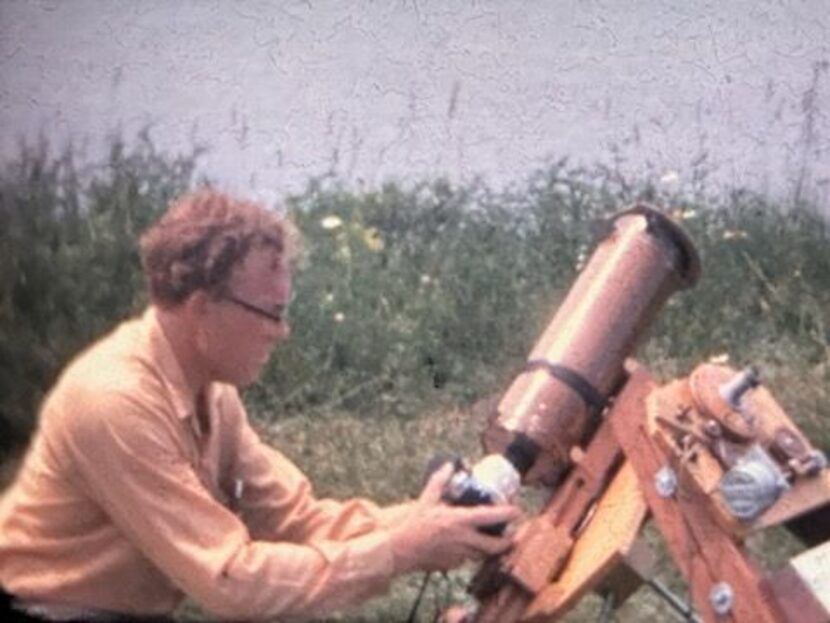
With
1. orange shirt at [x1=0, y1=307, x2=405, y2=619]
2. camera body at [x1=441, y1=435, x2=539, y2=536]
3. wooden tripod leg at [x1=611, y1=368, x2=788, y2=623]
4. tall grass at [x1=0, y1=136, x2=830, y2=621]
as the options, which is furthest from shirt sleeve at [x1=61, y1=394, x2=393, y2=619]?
tall grass at [x1=0, y1=136, x2=830, y2=621]

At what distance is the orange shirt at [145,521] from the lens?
93.4 inches

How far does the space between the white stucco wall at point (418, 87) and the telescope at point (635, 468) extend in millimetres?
1015

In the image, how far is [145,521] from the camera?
2377mm

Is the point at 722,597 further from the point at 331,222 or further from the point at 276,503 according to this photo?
the point at 331,222

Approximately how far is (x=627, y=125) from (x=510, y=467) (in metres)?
1.31

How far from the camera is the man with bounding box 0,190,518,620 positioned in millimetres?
2371

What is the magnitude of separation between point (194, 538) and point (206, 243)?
0.41m

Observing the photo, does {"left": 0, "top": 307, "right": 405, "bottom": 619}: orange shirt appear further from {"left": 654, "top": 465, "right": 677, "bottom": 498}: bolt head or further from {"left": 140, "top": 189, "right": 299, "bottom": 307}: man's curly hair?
{"left": 654, "top": 465, "right": 677, "bottom": 498}: bolt head

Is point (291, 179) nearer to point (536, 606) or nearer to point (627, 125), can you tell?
point (627, 125)

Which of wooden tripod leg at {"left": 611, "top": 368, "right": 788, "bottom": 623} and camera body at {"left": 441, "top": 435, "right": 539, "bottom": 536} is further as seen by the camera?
camera body at {"left": 441, "top": 435, "right": 539, "bottom": 536}

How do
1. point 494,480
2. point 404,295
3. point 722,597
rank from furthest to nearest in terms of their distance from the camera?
point 404,295 < point 494,480 < point 722,597

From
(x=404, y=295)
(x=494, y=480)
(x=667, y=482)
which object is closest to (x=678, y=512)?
(x=667, y=482)

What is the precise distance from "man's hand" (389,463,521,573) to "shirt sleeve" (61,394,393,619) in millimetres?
29

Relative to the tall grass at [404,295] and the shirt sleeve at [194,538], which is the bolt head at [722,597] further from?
the tall grass at [404,295]
